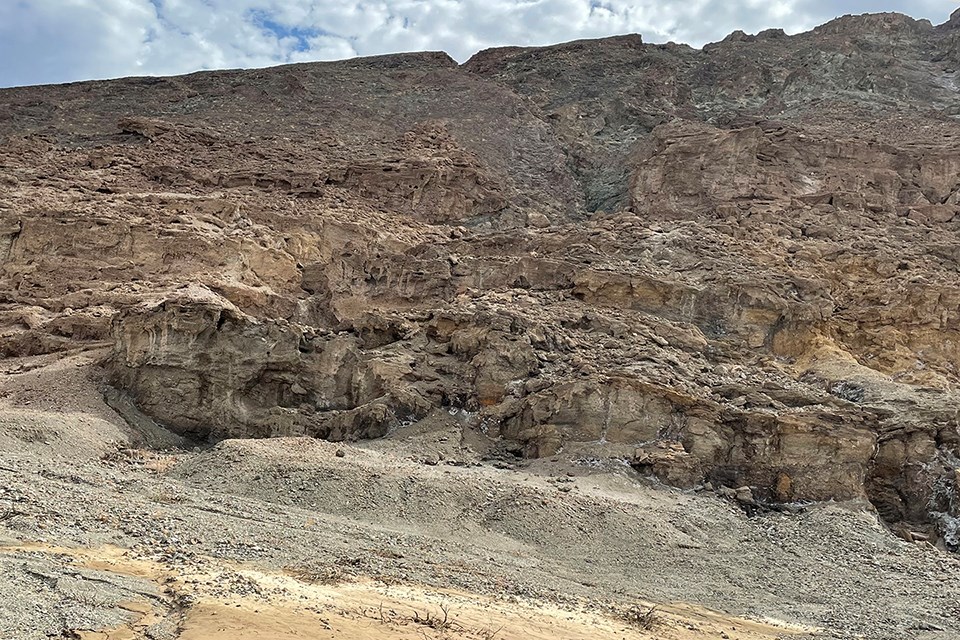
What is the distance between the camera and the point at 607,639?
26.0ft

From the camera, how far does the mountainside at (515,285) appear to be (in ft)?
50.2

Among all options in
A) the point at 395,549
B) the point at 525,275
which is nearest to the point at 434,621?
the point at 395,549

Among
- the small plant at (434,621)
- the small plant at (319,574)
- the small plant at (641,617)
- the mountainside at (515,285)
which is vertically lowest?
the small plant at (641,617)

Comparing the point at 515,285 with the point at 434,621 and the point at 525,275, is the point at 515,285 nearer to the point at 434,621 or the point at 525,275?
the point at 525,275

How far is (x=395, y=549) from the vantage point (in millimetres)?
10602

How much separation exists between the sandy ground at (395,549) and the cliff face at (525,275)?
1387 mm

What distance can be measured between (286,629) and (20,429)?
10.1m

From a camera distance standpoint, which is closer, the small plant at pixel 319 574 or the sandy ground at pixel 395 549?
the sandy ground at pixel 395 549

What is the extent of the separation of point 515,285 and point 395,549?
1172 cm

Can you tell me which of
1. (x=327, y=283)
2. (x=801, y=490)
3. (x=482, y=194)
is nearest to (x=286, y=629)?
(x=801, y=490)

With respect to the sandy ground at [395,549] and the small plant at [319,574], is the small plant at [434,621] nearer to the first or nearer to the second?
the sandy ground at [395,549]

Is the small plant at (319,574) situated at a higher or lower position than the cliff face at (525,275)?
lower

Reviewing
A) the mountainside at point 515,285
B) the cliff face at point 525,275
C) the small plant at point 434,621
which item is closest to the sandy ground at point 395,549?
the small plant at point 434,621

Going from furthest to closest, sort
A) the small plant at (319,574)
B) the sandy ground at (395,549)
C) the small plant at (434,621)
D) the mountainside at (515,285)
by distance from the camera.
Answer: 1. the mountainside at (515,285)
2. the small plant at (319,574)
3. the small plant at (434,621)
4. the sandy ground at (395,549)
